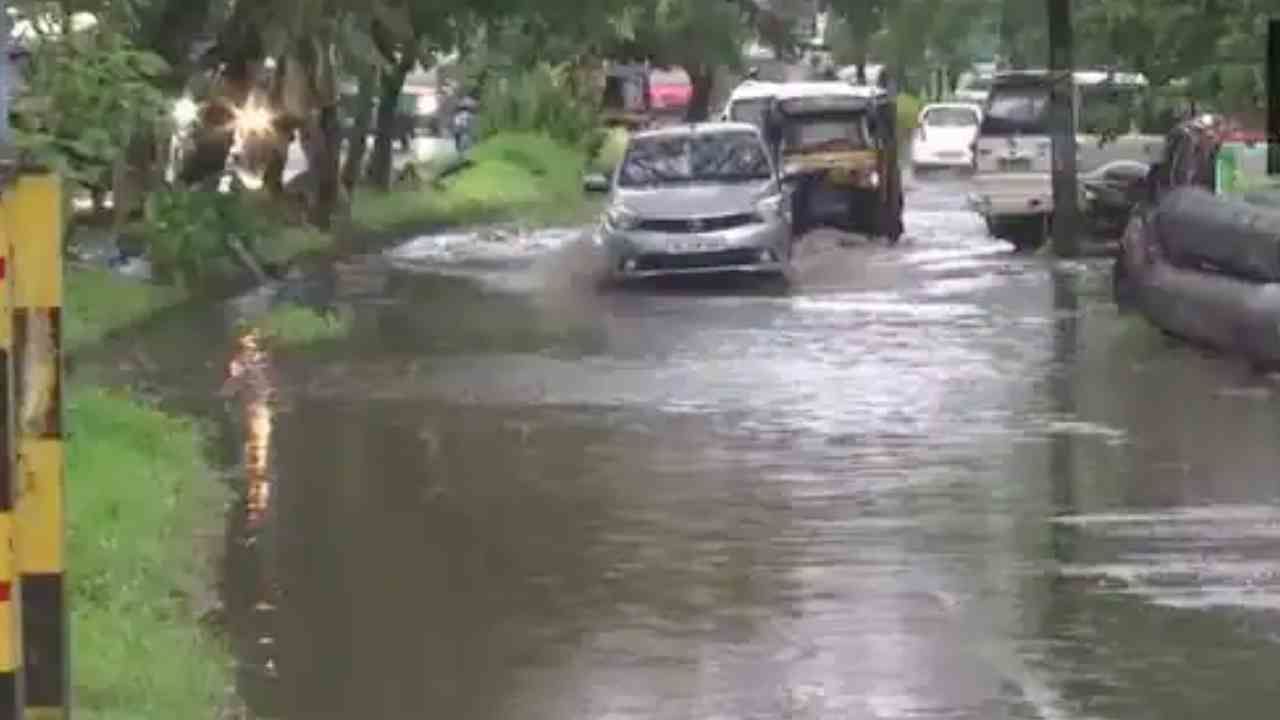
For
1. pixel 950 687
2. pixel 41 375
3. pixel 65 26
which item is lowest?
pixel 950 687

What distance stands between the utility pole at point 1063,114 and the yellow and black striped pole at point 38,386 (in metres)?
25.7

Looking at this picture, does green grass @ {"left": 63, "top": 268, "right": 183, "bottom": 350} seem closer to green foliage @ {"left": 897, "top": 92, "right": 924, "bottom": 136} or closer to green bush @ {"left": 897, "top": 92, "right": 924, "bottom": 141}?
green foliage @ {"left": 897, "top": 92, "right": 924, "bottom": 136}

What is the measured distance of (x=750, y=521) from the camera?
13.1 metres

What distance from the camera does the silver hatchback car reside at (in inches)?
1104

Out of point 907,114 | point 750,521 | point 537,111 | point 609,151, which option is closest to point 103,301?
point 750,521

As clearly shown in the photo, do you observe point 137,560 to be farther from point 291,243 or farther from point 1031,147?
point 1031,147

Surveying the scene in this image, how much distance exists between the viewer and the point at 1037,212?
3328cm

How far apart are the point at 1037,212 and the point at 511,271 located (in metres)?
6.49

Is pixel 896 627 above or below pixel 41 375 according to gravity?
below

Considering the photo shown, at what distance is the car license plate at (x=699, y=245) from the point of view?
27969 millimetres

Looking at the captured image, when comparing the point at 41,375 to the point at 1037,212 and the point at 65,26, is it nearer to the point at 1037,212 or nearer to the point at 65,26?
the point at 65,26

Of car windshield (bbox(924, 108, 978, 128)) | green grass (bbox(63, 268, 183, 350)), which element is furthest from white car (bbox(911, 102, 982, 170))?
green grass (bbox(63, 268, 183, 350))

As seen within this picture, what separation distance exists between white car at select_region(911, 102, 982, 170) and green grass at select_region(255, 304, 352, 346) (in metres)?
36.4

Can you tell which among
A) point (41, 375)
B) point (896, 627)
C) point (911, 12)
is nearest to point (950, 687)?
point (896, 627)
